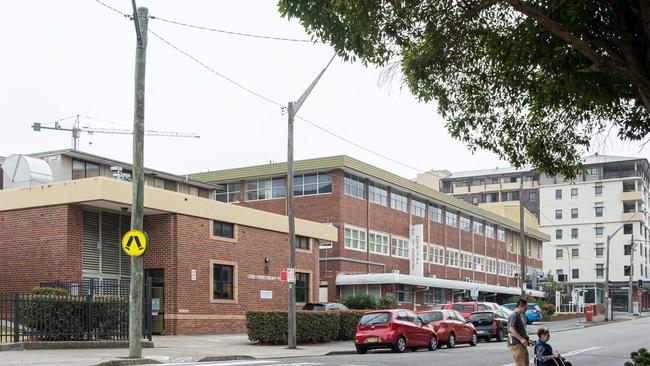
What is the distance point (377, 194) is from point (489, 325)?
852 inches

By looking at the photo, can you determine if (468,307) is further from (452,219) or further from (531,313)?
(452,219)

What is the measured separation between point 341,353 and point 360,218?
87.3 ft

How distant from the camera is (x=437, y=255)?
Result: 6091cm

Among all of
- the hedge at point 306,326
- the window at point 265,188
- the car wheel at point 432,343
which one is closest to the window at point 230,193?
the window at point 265,188

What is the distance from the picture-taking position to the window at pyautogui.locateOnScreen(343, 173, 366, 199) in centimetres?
4903

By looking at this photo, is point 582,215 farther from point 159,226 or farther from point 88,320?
point 88,320

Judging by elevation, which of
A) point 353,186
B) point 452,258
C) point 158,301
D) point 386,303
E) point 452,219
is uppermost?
point 353,186

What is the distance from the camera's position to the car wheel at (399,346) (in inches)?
939

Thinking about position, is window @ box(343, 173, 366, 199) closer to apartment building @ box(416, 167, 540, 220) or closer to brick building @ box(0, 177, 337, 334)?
brick building @ box(0, 177, 337, 334)

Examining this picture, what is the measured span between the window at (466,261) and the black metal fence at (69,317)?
147 feet

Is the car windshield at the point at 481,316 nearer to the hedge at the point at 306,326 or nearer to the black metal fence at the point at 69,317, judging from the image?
the hedge at the point at 306,326

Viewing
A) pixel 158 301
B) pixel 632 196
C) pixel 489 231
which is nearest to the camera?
pixel 158 301

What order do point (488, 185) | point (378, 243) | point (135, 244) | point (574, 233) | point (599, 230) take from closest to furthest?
1. point (135, 244)
2. point (378, 243)
3. point (599, 230)
4. point (574, 233)
5. point (488, 185)

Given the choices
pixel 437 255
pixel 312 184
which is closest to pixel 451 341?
pixel 312 184
